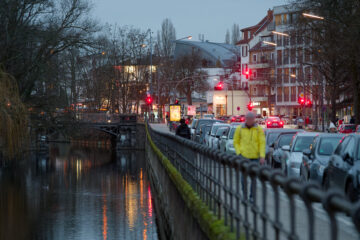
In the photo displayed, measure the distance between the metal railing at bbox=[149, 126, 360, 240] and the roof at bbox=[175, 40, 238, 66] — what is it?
5324 inches

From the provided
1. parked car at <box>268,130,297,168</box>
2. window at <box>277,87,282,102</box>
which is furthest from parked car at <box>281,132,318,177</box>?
window at <box>277,87,282,102</box>

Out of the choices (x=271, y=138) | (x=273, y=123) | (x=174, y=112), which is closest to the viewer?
(x=271, y=138)

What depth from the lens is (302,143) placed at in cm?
2103

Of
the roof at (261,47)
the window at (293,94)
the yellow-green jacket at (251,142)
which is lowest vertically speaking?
the yellow-green jacket at (251,142)

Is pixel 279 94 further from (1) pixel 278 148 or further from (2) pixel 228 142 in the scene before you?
(1) pixel 278 148

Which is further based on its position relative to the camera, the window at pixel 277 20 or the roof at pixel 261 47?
the roof at pixel 261 47

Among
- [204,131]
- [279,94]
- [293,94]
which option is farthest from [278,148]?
[279,94]

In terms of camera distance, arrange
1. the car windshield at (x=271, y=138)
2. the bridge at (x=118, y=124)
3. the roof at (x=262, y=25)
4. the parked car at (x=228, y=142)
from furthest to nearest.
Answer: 1. the roof at (x=262, y=25)
2. the bridge at (x=118, y=124)
3. the parked car at (x=228, y=142)
4. the car windshield at (x=271, y=138)

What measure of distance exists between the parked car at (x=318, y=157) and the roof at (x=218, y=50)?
416 feet

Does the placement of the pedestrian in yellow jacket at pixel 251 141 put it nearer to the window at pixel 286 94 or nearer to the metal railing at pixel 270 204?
the metal railing at pixel 270 204

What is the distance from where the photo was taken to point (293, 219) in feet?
16.1

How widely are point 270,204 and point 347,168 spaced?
7.11m

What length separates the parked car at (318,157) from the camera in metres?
15.9

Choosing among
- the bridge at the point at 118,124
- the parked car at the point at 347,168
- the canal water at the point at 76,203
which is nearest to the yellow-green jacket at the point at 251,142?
the parked car at the point at 347,168
